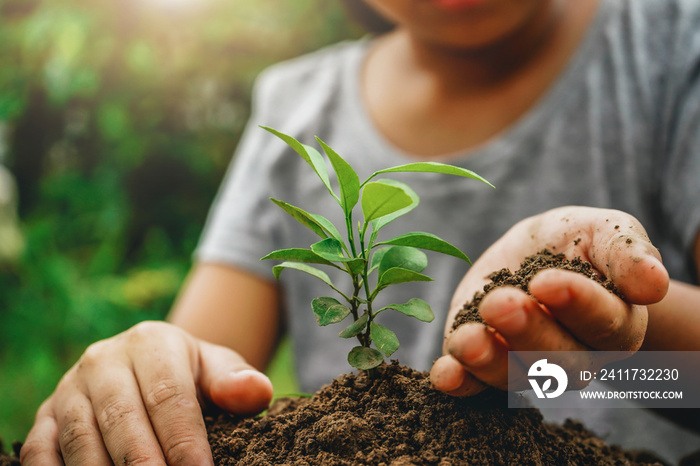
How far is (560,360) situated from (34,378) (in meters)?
2.31

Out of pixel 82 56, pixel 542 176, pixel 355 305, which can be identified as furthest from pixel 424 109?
pixel 82 56

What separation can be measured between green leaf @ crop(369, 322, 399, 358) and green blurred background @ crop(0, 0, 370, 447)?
1897mm

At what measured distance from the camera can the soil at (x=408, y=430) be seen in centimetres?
67

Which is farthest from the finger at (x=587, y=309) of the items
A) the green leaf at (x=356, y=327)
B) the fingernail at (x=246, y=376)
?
the fingernail at (x=246, y=376)

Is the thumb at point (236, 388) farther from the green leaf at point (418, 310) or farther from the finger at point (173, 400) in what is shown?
the green leaf at point (418, 310)

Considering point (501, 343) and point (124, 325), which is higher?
point (501, 343)

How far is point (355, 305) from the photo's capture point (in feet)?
2.46

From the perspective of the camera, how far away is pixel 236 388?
2.74 feet

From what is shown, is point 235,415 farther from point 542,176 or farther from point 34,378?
point 34,378

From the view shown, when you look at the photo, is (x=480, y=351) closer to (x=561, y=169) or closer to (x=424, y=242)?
(x=424, y=242)

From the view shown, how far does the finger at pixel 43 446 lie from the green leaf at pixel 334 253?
0.53 m

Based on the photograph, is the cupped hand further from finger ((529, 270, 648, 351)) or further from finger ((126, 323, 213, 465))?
finger ((529, 270, 648, 351))

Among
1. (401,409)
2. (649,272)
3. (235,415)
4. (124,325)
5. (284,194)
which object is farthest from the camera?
(124,325)

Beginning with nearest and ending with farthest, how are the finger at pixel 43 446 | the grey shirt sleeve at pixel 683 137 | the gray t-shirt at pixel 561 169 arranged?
the finger at pixel 43 446 → the grey shirt sleeve at pixel 683 137 → the gray t-shirt at pixel 561 169
